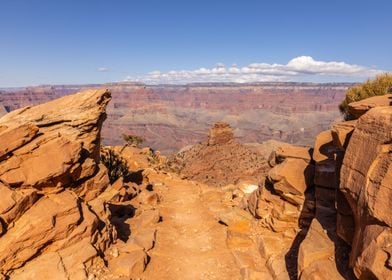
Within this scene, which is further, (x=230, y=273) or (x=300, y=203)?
(x=300, y=203)

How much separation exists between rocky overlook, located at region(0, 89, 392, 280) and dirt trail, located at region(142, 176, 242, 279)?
6 centimetres

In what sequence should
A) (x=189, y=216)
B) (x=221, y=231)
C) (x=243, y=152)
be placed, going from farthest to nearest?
(x=243, y=152) < (x=189, y=216) < (x=221, y=231)

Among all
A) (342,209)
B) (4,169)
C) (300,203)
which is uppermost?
(4,169)

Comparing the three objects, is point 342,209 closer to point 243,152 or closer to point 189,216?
point 189,216

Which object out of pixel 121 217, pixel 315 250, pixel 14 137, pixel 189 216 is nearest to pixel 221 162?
pixel 189 216

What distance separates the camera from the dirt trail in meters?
13.1

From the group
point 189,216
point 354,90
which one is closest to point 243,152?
point 354,90

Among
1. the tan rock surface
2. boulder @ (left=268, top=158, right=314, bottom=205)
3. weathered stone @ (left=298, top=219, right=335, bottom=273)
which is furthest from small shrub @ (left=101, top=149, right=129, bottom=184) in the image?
the tan rock surface

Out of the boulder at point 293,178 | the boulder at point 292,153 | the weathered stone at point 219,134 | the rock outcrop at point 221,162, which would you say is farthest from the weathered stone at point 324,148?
the weathered stone at point 219,134

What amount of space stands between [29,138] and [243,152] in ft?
184

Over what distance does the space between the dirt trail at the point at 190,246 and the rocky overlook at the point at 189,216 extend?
0.06 meters

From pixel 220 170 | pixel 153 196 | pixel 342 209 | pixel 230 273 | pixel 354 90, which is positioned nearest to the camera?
pixel 342 209

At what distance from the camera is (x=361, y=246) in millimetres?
8109

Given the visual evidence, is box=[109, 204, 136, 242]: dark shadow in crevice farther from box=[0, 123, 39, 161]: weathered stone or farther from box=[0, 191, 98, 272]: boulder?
box=[0, 123, 39, 161]: weathered stone
